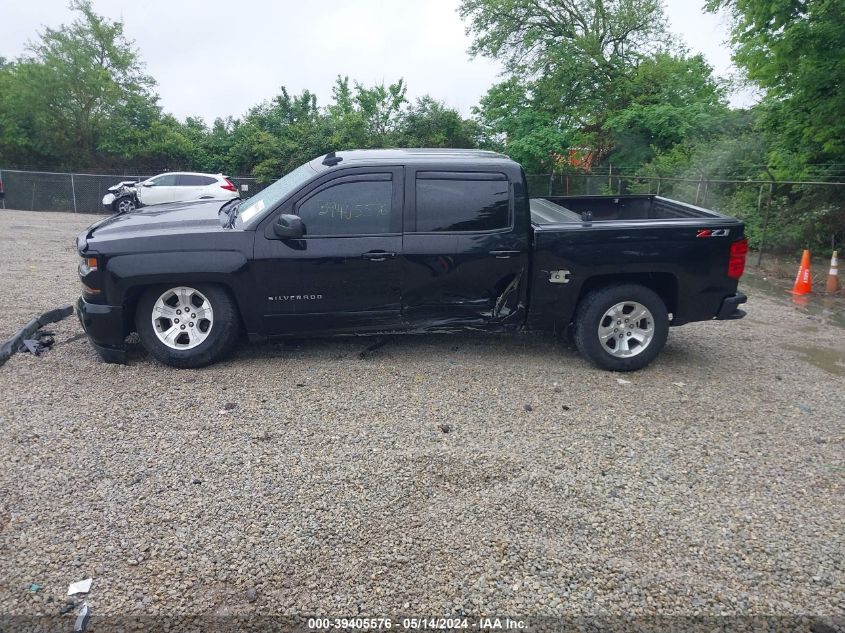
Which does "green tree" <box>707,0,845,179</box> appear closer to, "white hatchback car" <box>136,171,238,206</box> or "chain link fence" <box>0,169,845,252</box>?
"chain link fence" <box>0,169,845,252</box>

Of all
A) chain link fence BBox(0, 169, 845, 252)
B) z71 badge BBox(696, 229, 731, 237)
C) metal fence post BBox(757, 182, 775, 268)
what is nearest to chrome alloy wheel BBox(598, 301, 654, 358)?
z71 badge BBox(696, 229, 731, 237)

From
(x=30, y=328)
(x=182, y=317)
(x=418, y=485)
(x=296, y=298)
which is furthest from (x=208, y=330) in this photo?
(x=418, y=485)

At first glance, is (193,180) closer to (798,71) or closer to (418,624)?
(798,71)

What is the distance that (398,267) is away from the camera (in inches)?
222

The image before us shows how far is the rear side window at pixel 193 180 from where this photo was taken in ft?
66.1

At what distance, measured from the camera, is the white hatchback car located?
19.9 metres

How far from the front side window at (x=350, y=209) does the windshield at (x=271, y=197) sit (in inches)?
9.9

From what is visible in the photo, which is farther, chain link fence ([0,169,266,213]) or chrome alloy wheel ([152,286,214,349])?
chain link fence ([0,169,266,213])

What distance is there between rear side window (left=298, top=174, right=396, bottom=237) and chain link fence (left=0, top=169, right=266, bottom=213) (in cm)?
2065

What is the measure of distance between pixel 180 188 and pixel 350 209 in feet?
53.0

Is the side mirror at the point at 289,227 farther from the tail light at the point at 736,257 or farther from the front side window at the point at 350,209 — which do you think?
the tail light at the point at 736,257

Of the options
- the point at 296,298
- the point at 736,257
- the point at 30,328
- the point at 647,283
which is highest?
the point at 736,257

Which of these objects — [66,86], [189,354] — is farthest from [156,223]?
[66,86]

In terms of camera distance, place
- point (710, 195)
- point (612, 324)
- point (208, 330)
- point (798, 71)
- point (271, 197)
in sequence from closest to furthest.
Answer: point (208, 330), point (271, 197), point (612, 324), point (798, 71), point (710, 195)
